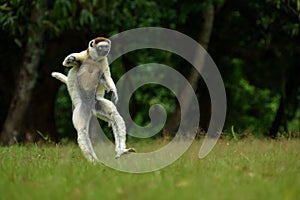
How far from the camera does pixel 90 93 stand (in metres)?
9.68

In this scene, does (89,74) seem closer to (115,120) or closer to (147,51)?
(115,120)

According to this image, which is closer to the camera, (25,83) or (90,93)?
(90,93)

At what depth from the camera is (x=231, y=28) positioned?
834 inches

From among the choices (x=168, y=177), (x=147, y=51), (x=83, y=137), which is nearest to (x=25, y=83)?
(x=147, y=51)

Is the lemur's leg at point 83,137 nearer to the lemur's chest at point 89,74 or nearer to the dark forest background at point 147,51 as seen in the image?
the lemur's chest at point 89,74

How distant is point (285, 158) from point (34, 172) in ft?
11.0

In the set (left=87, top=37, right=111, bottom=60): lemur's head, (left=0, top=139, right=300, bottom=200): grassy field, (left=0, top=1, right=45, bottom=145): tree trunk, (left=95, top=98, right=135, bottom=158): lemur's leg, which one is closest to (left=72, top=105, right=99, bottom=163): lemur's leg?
(left=0, top=139, right=300, bottom=200): grassy field

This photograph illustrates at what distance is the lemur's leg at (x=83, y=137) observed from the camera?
9414 millimetres

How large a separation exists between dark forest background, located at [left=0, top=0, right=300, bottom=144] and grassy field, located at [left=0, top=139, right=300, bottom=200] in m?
5.32

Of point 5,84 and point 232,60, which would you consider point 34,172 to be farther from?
point 232,60

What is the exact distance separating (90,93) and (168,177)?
8.63 feet

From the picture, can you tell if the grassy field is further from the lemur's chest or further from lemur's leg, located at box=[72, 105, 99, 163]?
the lemur's chest

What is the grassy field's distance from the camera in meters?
6.24

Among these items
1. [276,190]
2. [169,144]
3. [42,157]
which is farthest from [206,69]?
[276,190]
